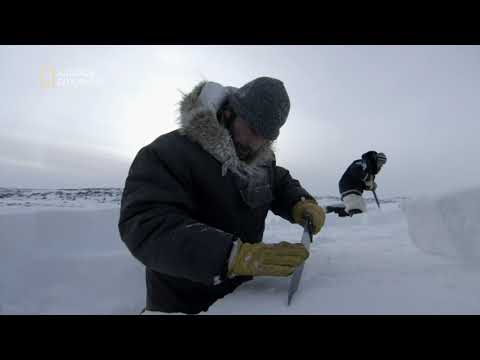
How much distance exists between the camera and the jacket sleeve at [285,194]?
2035 mm

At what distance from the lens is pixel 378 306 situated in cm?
99

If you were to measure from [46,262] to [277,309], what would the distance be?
12.7 ft

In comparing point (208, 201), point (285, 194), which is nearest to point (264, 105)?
point (208, 201)

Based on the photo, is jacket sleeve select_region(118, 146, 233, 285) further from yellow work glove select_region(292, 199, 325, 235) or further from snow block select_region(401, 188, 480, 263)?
snow block select_region(401, 188, 480, 263)

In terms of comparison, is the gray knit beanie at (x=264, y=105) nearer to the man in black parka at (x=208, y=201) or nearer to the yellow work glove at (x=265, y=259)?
the man in black parka at (x=208, y=201)

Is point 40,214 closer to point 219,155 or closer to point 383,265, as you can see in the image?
point 219,155

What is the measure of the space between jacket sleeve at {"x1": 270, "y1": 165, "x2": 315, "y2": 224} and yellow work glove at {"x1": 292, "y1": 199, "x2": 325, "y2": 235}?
2.0 inches

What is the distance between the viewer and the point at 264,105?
1.50m

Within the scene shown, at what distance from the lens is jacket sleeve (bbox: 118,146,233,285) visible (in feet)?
3.48

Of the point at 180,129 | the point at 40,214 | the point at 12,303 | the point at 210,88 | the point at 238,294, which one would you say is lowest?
the point at 12,303

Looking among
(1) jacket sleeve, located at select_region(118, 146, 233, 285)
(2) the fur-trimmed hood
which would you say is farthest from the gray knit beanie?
(1) jacket sleeve, located at select_region(118, 146, 233, 285)

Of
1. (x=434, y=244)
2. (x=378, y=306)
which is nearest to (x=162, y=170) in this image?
(x=378, y=306)

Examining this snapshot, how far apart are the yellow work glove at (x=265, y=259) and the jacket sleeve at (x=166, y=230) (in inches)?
1.7

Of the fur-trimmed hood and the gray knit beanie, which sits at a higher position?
the gray knit beanie
